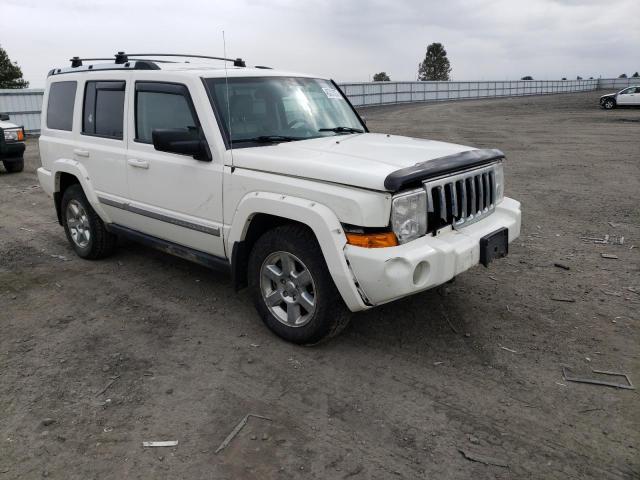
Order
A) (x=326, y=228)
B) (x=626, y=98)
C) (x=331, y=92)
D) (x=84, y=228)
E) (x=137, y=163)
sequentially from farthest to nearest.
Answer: (x=626, y=98) → (x=84, y=228) → (x=331, y=92) → (x=137, y=163) → (x=326, y=228)

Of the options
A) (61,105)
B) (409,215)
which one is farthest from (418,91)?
(409,215)

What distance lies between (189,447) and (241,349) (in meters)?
1.09

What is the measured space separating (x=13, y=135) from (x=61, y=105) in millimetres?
7075

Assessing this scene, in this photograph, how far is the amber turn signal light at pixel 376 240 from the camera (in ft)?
10.8

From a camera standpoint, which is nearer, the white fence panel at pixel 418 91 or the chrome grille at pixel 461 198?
the chrome grille at pixel 461 198

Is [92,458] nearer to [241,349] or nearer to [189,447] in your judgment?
[189,447]

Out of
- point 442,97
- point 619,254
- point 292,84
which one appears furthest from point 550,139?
point 442,97

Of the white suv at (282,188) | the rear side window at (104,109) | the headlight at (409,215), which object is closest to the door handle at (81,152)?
the white suv at (282,188)

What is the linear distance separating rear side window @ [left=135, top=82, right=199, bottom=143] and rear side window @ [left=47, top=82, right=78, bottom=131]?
126cm

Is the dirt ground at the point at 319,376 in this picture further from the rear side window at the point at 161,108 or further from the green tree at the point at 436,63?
the green tree at the point at 436,63

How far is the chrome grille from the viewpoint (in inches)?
138

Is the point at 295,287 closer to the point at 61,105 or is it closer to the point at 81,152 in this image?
the point at 81,152

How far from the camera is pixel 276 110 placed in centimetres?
441

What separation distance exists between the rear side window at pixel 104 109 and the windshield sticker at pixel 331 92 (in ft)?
5.71
